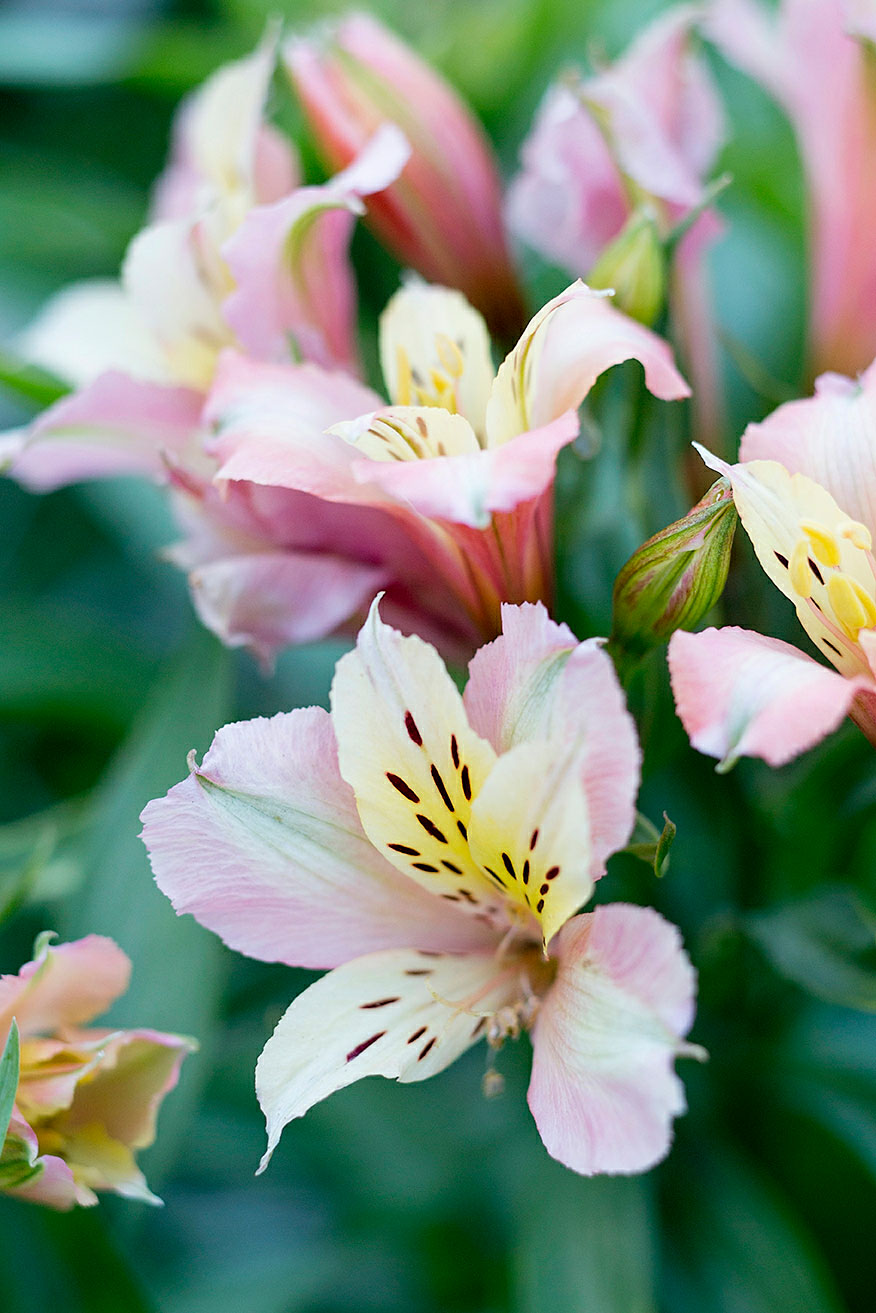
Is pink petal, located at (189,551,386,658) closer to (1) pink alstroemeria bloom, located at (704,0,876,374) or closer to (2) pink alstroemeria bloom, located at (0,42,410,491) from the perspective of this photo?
(2) pink alstroemeria bloom, located at (0,42,410,491)

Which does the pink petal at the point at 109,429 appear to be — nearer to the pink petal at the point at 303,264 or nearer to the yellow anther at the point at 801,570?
the pink petal at the point at 303,264

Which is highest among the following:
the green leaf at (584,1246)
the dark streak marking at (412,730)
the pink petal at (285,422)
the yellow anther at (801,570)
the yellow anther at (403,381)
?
the pink petal at (285,422)

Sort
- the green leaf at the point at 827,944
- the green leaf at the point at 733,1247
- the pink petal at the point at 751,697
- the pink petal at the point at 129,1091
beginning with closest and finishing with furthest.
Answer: the pink petal at the point at 751,697 < the pink petal at the point at 129,1091 < the green leaf at the point at 827,944 < the green leaf at the point at 733,1247

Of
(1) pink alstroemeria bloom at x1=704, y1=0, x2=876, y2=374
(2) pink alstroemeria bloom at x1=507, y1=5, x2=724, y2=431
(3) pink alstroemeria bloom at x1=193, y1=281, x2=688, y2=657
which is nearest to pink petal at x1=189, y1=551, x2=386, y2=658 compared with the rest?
(3) pink alstroemeria bloom at x1=193, y1=281, x2=688, y2=657

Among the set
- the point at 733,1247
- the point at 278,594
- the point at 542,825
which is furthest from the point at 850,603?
the point at 733,1247

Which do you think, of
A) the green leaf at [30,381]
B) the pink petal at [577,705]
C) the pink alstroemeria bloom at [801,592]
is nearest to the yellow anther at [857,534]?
the pink alstroemeria bloom at [801,592]
